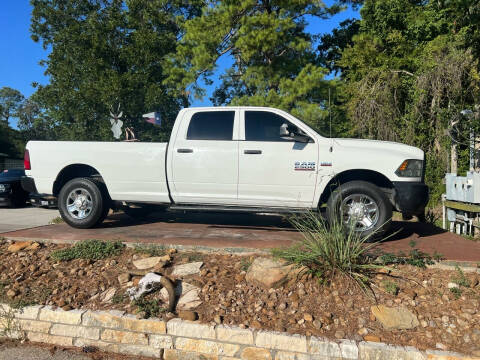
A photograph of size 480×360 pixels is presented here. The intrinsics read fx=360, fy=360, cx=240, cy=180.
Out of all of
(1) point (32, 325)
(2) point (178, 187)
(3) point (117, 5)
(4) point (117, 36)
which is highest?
(3) point (117, 5)

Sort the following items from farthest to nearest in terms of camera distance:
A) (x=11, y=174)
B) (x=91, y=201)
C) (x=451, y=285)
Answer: (x=11, y=174), (x=91, y=201), (x=451, y=285)

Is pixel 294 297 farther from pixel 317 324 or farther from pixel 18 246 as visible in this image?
pixel 18 246

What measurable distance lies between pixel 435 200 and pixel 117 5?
79.7 feet

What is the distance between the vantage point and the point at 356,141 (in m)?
5.29

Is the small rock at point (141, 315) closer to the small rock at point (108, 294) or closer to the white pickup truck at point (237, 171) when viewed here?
the small rock at point (108, 294)

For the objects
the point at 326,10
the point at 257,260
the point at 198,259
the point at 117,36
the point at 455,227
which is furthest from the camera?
the point at 117,36

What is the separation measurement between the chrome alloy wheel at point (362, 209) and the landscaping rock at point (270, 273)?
4.92ft

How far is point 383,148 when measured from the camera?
517 cm

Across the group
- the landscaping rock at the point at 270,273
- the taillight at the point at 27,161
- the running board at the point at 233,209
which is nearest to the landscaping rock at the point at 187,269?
the landscaping rock at the point at 270,273

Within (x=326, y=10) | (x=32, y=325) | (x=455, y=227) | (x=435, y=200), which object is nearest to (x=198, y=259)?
(x=32, y=325)

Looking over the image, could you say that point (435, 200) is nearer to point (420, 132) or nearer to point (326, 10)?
point (420, 132)

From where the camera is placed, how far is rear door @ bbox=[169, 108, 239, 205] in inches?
217

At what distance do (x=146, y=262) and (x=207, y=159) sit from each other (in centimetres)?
185

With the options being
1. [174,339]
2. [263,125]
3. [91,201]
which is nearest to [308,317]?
[174,339]
